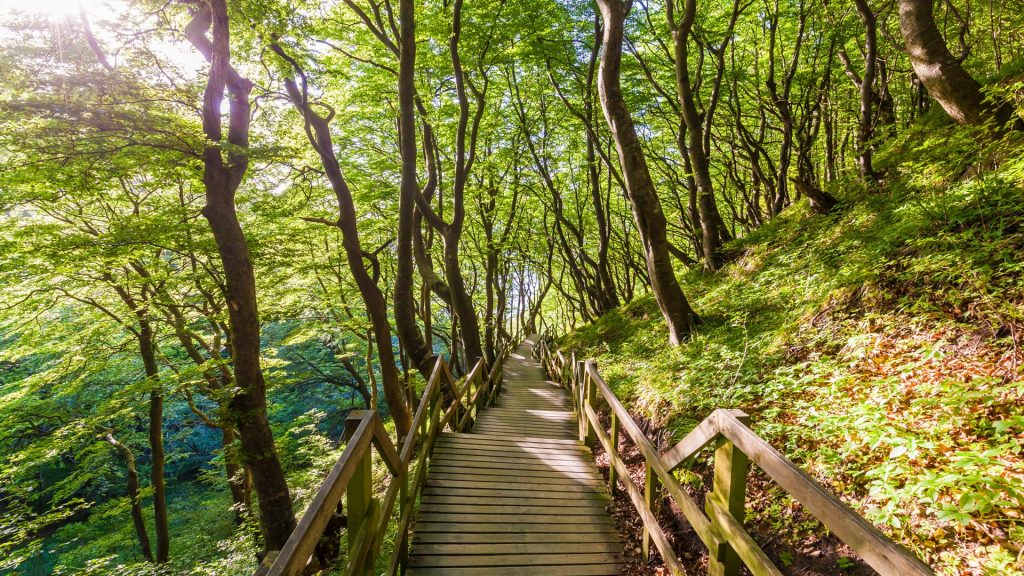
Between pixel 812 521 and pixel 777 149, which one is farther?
pixel 777 149

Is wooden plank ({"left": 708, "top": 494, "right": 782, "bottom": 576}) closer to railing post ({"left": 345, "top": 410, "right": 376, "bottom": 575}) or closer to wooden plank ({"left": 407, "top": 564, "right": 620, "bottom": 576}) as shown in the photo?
wooden plank ({"left": 407, "top": 564, "right": 620, "bottom": 576})

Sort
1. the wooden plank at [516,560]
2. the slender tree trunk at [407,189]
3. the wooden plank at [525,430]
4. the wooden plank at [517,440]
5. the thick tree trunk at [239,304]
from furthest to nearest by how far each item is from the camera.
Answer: the slender tree trunk at [407,189] → the wooden plank at [525,430] → the thick tree trunk at [239,304] → the wooden plank at [517,440] → the wooden plank at [516,560]

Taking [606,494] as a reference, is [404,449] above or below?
above

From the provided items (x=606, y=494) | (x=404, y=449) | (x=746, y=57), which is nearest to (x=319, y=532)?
(x=404, y=449)

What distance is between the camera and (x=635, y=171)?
611 cm

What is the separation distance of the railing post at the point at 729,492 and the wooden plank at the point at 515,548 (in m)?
1.47

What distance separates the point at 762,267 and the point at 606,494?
514 cm

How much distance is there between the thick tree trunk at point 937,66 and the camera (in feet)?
15.4

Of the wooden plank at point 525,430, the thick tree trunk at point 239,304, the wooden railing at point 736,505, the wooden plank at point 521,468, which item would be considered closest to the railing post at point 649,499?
the wooden railing at point 736,505

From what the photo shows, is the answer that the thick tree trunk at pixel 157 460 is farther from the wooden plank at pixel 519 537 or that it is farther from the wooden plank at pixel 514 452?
the wooden plank at pixel 519 537

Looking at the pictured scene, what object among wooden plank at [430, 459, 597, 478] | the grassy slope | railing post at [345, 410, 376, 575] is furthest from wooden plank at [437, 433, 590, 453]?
railing post at [345, 410, 376, 575]

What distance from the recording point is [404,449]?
3.73 meters

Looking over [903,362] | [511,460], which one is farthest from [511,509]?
[903,362]

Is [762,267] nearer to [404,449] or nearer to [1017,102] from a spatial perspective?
[1017,102]
